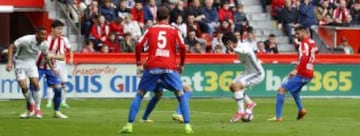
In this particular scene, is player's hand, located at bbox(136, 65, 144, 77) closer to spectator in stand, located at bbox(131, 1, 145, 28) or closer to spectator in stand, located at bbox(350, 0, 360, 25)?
spectator in stand, located at bbox(131, 1, 145, 28)

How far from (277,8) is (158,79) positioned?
22052 millimetres

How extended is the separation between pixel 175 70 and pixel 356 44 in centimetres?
2253

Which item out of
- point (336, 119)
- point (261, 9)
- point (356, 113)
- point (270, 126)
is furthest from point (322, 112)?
point (261, 9)

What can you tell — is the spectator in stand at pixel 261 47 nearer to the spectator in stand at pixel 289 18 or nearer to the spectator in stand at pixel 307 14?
the spectator in stand at pixel 289 18

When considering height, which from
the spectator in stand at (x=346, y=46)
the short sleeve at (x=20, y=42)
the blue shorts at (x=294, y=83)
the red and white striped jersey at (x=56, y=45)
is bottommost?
the spectator in stand at (x=346, y=46)

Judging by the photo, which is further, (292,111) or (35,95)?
(292,111)

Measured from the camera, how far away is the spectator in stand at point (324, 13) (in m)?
41.6

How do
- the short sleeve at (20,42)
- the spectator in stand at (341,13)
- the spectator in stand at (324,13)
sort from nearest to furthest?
the short sleeve at (20,42) < the spectator in stand at (324,13) < the spectator in stand at (341,13)

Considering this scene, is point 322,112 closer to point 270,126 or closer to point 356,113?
point 356,113

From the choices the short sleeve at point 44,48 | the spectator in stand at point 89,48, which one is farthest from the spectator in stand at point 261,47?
the short sleeve at point 44,48

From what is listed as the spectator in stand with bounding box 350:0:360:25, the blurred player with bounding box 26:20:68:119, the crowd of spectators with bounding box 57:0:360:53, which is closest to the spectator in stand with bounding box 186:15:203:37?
the crowd of spectators with bounding box 57:0:360:53

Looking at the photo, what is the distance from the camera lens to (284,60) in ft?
114

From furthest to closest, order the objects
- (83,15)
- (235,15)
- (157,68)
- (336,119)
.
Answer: (235,15) < (83,15) < (336,119) < (157,68)

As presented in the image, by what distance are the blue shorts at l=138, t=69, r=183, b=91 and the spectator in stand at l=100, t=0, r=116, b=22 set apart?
17.4m
